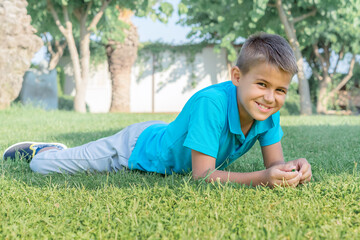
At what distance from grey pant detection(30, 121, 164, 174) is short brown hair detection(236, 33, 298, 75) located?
1.17 metres

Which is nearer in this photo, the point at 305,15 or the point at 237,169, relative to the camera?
the point at 237,169

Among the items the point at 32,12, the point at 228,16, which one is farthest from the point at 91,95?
the point at 228,16

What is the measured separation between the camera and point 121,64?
1627cm

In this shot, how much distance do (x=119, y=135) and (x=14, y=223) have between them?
1.34 meters

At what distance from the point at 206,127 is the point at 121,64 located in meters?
14.6

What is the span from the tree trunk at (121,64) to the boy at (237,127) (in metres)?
13.9

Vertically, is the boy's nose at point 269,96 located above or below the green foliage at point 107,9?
below

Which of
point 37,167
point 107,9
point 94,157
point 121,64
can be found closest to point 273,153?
point 94,157

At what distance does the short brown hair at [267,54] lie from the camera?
2.07 meters

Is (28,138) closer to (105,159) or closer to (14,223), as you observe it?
(105,159)

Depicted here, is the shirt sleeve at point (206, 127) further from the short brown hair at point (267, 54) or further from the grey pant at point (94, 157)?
the grey pant at point (94, 157)

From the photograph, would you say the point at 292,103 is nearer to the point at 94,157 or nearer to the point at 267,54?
the point at 94,157

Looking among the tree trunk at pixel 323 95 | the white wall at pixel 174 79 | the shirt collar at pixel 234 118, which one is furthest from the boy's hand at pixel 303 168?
the tree trunk at pixel 323 95

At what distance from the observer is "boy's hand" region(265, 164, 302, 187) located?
2.13 m
